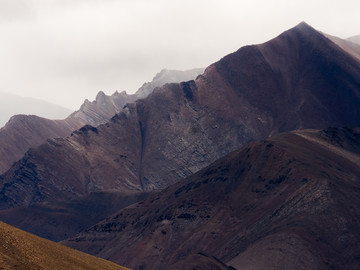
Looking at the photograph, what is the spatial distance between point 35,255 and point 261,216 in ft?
337

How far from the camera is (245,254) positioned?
455 ft

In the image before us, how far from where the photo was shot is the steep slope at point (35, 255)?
56.2 meters

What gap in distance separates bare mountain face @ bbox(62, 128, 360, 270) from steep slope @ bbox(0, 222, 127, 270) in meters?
66.1

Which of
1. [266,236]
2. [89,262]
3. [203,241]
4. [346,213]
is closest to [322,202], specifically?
[346,213]

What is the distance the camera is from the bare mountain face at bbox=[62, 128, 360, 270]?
446ft

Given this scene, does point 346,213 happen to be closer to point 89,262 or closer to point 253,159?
point 253,159

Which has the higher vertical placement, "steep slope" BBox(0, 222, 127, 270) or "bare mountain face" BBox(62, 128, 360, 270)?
"steep slope" BBox(0, 222, 127, 270)

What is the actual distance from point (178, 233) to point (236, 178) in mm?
23170

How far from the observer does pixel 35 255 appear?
60500 millimetres

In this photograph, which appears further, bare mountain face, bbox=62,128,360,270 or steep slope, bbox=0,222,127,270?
bare mountain face, bbox=62,128,360,270

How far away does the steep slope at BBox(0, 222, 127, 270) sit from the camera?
56237 mm

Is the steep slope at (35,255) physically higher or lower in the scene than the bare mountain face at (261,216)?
higher

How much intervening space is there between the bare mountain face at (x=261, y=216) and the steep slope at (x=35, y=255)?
217ft

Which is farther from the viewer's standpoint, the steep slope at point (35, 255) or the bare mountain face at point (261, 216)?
the bare mountain face at point (261, 216)
